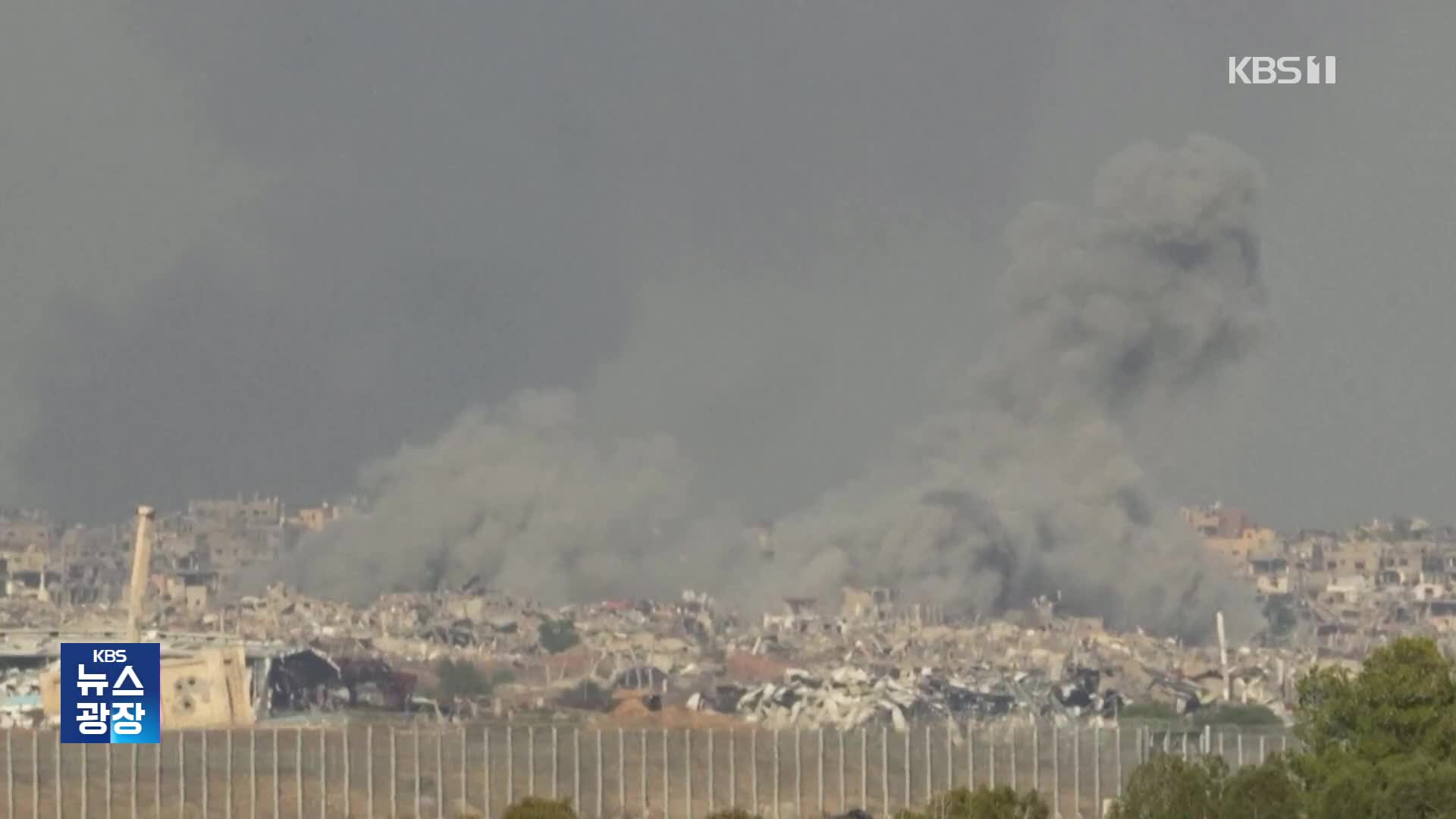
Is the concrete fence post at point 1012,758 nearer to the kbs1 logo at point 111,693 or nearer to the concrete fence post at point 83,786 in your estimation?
the concrete fence post at point 83,786

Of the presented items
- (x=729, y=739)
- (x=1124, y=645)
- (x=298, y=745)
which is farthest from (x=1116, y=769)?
(x=1124, y=645)

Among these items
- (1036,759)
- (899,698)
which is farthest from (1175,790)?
(899,698)

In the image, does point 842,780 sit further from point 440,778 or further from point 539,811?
point 539,811

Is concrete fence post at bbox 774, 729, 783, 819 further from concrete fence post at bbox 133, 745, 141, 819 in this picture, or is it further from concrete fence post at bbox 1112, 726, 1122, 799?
concrete fence post at bbox 133, 745, 141, 819

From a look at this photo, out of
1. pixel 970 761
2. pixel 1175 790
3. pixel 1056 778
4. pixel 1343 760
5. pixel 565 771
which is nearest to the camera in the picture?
pixel 1175 790

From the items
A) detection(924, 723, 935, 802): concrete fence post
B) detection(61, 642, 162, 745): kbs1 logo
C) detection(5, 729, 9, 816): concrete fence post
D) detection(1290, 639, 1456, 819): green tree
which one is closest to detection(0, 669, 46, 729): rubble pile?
detection(5, 729, 9, 816): concrete fence post

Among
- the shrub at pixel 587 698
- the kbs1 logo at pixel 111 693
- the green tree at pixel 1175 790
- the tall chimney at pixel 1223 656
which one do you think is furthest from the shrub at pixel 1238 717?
the kbs1 logo at pixel 111 693
